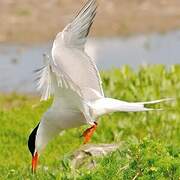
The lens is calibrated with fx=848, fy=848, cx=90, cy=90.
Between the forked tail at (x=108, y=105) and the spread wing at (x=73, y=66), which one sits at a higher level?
the spread wing at (x=73, y=66)

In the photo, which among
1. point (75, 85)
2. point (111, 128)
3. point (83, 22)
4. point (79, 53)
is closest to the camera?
point (75, 85)

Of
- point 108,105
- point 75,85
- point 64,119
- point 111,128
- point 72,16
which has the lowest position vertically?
point 72,16

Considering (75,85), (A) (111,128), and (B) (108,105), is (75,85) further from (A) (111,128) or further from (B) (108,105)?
(A) (111,128)

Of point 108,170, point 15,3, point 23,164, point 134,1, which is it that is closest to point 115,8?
point 134,1

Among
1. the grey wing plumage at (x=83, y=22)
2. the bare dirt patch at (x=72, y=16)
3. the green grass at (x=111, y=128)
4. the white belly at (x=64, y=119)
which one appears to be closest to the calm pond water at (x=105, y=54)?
the bare dirt patch at (x=72, y=16)

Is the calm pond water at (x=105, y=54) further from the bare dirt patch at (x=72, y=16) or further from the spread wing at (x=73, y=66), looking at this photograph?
the spread wing at (x=73, y=66)

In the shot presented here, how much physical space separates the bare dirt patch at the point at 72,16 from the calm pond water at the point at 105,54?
343 millimetres

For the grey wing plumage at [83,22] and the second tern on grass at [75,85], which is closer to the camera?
the second tern on grass at [75,85]

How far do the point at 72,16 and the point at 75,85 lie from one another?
981 centimetres

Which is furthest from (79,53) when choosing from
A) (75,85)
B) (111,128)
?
(111,128)

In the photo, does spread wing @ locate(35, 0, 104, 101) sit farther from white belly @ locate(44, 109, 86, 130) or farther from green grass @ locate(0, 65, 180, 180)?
green grass @ locate(0, 65, 180, 180)

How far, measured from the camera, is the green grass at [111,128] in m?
5.60

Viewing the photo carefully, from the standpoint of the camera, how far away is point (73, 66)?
5.87m

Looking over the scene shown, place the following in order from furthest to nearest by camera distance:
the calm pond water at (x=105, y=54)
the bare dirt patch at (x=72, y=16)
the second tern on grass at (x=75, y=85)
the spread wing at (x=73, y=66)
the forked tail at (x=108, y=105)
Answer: the bare dirt patch at (x=72, y=16) → the calm pond water at (x=105, y=54) → the forked tail at (x=108, y=105) → the second tern on grass at (x=75, y=85) → the spread wing at (x=73, y=66)
